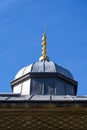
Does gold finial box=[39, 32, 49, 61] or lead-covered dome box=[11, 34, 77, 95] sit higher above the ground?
gold finial box=[39, 32, 49, 61]

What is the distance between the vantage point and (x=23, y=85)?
21.2 m

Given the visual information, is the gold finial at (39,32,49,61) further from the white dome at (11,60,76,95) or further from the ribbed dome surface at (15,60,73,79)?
the white dome at (11,60,76,95)

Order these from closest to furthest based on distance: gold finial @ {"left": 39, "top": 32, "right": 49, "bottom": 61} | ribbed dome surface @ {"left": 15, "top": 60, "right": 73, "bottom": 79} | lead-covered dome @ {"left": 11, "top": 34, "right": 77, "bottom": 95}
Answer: lead-covered dome @ {"left": 11, "top": 34, "right": 77, "bottom": 95}
ribbed dome surface @ {"left": 15, "top": 60, "right": 73, "bottom": 79}
gold finial @ {"left": 39, "top": 32, "right": 49, "bottom": 61}

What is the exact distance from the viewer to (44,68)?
20891mm

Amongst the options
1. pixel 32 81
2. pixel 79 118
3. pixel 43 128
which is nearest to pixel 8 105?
pixel 43 128

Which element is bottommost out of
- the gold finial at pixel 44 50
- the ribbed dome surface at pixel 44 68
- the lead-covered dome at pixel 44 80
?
the lead-covered dome at pixel 44 80

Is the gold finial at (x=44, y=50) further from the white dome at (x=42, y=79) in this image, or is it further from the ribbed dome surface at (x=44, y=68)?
the white dome at (x=42, y=79)

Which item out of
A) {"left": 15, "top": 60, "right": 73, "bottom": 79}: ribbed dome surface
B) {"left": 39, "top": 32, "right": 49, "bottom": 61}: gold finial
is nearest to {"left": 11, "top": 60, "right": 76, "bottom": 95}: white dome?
{"left": 15, "top": 60, "right": 73, "bottom": 79}: ribbed dome surface

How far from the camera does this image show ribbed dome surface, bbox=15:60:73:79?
68.7ft

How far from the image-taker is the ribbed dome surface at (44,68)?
20.9 metres

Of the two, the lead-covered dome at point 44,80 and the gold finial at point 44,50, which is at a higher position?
the gold finial at point 44,50

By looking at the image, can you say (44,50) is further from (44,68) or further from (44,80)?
(44,80)

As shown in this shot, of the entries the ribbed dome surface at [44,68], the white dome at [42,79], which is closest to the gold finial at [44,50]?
the ribbed dome surface at [44,68]

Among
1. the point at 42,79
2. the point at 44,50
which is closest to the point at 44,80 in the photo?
the point at 42,79
